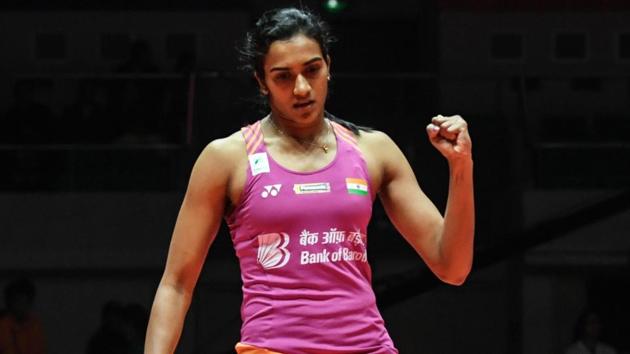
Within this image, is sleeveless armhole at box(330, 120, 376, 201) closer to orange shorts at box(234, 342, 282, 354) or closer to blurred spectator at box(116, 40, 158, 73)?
orange shorts at box(234, 342, 282, 354)

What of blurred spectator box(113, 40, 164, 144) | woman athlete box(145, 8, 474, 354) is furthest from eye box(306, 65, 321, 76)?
blurred spectator box(113, 40, 164, 144)

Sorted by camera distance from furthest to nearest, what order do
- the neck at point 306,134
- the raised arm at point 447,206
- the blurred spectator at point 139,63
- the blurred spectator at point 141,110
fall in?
the blurred spectator at point 139,63 < the blurred spectator at point 141,110 < the neck at point 306,134 < the raised arm at point 447,206

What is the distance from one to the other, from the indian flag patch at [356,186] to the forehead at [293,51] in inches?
10.5

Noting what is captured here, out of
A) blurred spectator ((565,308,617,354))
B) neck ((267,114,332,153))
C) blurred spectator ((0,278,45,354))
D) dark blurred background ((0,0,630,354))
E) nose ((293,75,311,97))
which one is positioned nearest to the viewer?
nose ((293,75,311,97))

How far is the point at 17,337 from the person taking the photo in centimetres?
611

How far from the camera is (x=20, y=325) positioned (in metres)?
6.15

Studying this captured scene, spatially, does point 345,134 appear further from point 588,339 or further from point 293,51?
point 588,339

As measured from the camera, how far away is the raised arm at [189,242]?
95.0 inches

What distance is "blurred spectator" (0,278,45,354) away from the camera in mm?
6086

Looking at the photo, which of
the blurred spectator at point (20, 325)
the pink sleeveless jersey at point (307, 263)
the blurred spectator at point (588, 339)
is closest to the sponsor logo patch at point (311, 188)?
the pink sleeveless jersey at point (307, 263)

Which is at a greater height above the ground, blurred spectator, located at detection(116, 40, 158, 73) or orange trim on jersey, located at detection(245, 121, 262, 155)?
blurred spectator, located at detection(116, 40, 158, 73)

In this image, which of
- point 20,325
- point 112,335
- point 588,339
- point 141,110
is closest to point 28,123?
point 141,110

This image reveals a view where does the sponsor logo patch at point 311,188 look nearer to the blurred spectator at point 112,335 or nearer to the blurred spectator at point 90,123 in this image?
the blurred spectator at point 112,335

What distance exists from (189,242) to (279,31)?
1.61 feet
